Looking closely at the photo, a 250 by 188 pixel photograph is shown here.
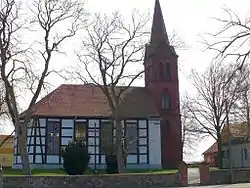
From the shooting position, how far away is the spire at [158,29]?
2215 inches

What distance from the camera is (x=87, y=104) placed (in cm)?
5162

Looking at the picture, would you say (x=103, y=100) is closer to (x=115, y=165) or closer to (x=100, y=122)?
(x=100, y=122)

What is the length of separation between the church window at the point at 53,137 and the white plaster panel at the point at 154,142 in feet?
32.0

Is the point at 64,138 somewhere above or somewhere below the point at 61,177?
above

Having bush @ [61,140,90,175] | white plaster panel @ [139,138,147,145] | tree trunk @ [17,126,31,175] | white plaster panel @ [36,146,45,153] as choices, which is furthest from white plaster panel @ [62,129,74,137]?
tree trunk @ [17,126,31,175]

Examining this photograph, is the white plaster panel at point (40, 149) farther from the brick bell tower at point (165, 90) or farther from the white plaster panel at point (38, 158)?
the brick bell tower at point (165, 90)

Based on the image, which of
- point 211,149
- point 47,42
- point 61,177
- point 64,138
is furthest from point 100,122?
point 211,149

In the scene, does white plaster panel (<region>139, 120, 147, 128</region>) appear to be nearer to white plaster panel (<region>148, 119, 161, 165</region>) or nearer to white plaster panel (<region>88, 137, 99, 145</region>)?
white plaster panel (<region>148, 119, 161, 165</region>)

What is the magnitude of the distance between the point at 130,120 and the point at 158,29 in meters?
13.2

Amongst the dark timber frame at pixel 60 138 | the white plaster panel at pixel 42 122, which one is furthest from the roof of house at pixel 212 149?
the white plaster panel at pixel 42 122

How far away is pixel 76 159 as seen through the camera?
3519 centimetres

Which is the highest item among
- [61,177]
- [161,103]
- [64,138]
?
[161,103]

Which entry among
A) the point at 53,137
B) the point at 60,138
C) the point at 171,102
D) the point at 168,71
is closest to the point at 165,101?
the point at 171,102

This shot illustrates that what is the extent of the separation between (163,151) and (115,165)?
13.5 metres
